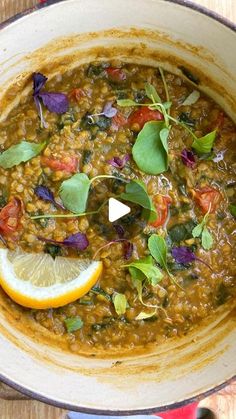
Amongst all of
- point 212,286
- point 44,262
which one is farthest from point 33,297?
point 212,286

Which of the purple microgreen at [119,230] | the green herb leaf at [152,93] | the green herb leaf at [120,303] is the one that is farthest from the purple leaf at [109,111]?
the green herb leaf at [120,303]

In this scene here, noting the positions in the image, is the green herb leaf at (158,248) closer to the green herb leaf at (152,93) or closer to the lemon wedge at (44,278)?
the lemon wedge at (44,278)

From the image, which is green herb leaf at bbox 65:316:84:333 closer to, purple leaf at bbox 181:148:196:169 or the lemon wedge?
the lemon wedge

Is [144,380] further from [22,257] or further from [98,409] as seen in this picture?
[22,257]

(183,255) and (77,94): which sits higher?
(77,94)

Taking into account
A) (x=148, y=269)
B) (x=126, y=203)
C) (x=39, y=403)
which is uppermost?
(x=126, y=203)

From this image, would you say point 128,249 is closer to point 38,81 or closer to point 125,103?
point 125,103

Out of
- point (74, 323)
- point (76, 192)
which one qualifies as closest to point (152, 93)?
point (76, 192)
